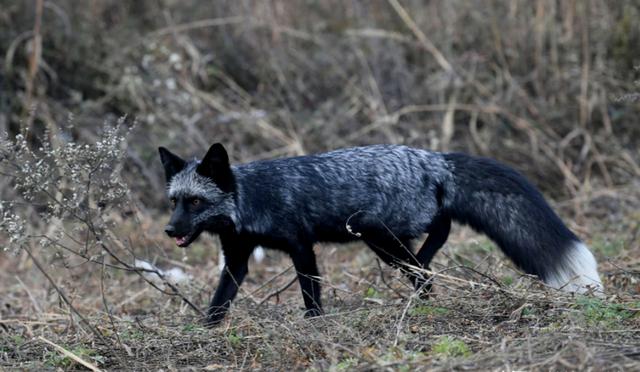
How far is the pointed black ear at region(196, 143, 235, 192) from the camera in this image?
6648 mm

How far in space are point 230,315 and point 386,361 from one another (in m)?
1.93

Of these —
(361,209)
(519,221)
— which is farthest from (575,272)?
(361,209)

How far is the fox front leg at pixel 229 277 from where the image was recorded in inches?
274

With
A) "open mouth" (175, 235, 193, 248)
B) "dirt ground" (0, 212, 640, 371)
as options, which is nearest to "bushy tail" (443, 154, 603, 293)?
"dirt ground" (0, 212, 640, 371)

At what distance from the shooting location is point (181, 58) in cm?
1377

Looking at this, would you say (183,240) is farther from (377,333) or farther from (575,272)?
(575,272)

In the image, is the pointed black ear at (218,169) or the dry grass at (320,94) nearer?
the pointed black ear at (218,169)

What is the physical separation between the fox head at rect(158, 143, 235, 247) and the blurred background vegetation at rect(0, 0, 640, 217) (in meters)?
4.98

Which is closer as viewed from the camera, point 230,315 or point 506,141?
point 230,315

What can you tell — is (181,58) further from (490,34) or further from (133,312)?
(133,312)

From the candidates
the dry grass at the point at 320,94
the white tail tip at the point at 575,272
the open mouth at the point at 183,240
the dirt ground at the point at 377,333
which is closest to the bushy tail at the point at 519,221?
the white tail tip at the point at 575,272

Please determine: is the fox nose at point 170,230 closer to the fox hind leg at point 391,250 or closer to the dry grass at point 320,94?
the fox hind leg at point 391,250

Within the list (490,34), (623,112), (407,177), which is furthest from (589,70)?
(407,177)

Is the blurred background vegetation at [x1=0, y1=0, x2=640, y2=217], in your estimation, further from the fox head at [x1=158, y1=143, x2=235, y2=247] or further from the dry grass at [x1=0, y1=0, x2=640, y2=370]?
the fox head at [x1=158, y1=143, x2=235, y2=247]
